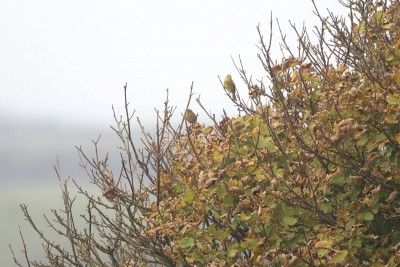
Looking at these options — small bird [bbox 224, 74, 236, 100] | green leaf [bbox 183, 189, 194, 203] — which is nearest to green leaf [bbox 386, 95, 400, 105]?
small bird [bbox 224, 74, 236, 100]

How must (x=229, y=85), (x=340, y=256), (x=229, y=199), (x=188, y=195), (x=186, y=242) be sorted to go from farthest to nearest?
(x=229, y=85), (x=186, y=242), (x=188, y=195), (x=229, y=199), (x=340, y=256)

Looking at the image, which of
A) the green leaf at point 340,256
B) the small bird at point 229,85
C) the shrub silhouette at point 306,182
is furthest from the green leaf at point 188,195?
the green leaf at point 340,256

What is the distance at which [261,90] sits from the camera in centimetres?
768

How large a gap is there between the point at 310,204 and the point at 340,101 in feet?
4.08

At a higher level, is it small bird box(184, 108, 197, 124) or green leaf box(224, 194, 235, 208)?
small bird box(184, 108, 197, 124)

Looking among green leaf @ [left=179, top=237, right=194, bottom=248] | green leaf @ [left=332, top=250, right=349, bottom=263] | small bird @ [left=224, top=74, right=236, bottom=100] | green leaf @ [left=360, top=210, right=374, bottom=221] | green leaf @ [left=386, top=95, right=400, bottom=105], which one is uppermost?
small bird @ [left=224, top=74, right=236, bottom=100]

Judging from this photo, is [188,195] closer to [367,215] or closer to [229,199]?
[229,199]

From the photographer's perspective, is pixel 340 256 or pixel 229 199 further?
pixel 229 199

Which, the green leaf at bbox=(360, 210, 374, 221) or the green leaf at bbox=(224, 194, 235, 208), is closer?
the green leaf at bbox=(360, 210, 374, 221)

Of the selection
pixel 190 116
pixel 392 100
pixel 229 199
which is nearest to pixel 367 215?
pixel 392 100

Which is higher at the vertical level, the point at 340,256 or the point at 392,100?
the point at 392,100

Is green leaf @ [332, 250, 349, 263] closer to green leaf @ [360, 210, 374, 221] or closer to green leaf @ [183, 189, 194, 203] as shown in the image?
green leaf @ [360, 210, 374, 221]

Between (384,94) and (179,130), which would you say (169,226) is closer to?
(179,130)

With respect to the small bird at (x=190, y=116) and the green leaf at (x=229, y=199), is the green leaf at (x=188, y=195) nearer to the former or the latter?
the green leaf at (x=229, y=199)
